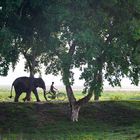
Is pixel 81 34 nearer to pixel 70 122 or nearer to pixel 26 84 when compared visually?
pixel 70 122

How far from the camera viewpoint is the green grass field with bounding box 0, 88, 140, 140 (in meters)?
37.4

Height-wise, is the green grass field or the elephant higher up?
the elephant

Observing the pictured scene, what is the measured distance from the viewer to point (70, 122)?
142 ft

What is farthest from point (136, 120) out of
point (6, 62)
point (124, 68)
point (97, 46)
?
point (6, 62)

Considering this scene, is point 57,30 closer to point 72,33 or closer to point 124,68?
point 72,33

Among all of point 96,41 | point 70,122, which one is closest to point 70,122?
point 70,122

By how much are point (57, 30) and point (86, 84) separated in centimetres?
459

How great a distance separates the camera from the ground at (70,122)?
37438 millimetres

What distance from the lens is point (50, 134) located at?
37.2 metres

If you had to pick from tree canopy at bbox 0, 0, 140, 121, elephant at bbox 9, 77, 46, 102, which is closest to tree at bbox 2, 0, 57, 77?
tree canopy at bbox 0, 0, 140, 121

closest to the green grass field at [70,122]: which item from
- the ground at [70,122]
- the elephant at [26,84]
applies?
the ground at [70,122]

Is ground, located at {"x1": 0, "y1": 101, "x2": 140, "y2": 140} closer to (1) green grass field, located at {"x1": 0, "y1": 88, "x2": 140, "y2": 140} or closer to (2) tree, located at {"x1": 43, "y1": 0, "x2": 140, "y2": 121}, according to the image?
(1) green grass field, located at {"x1": 0, "y1": 88, "x2": 140, "y2": 140}

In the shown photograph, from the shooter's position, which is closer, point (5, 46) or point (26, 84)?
point (5, 46)

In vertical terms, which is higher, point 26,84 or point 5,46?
point 5,46
